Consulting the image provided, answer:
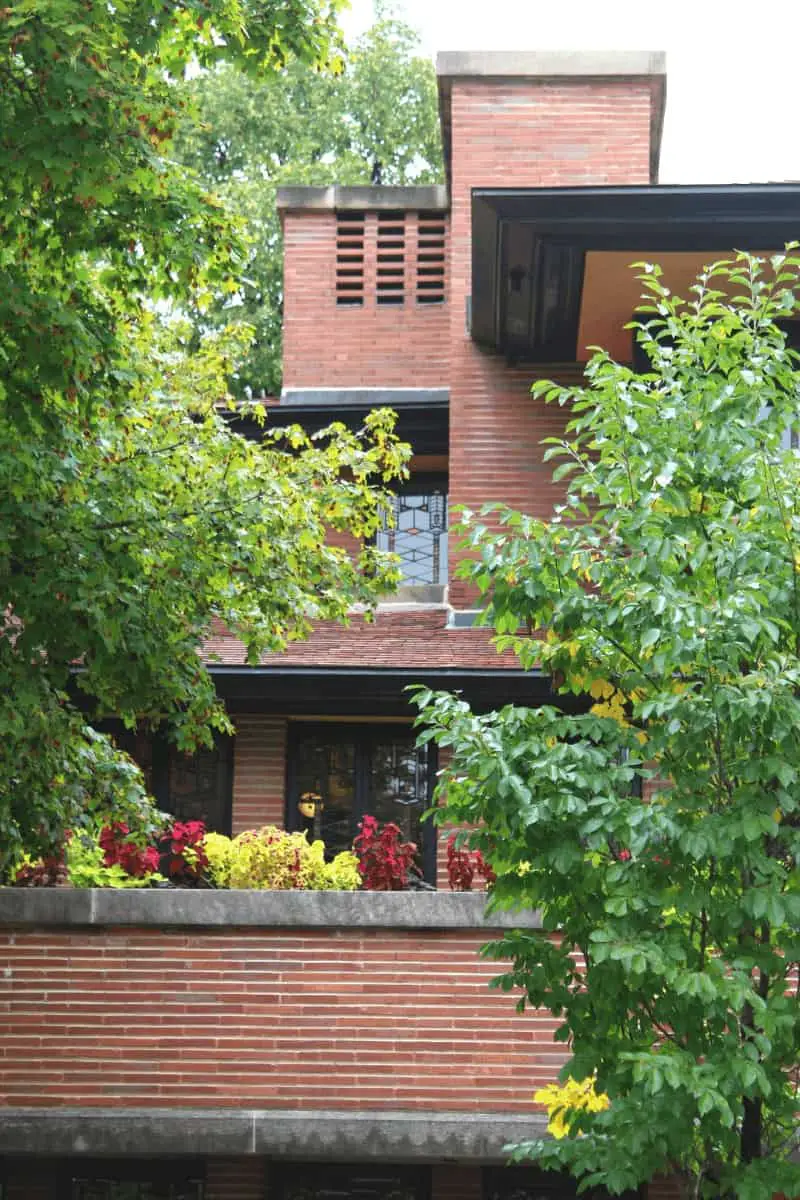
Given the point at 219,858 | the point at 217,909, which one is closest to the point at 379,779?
the point at 219,858

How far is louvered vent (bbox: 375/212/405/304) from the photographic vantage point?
806 inches

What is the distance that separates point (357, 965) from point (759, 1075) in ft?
17.9

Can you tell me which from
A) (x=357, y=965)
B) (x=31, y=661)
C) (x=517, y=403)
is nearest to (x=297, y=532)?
(x=31, y=661)

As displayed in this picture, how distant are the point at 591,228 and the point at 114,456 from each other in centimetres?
567

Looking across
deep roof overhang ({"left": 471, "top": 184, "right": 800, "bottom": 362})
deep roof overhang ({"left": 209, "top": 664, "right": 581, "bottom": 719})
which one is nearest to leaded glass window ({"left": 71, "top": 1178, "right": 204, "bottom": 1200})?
deep roof overhang ({"left": 209, "top": 664, "right": 581, "bottom": 719})

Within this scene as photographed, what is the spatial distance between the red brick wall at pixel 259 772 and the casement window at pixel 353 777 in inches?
10.3

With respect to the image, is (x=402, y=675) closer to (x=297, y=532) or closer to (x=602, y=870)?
(x=297, y=532)

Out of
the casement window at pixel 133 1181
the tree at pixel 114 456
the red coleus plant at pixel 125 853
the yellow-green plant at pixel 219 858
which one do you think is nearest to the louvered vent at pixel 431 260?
the tree at pixel 114 456

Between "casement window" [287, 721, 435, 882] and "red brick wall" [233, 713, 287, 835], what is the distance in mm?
262

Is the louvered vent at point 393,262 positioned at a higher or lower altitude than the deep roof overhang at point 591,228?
higher

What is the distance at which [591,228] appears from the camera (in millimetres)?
15117

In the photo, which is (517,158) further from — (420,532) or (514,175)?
(420,532)

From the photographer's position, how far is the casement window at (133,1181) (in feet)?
46.5

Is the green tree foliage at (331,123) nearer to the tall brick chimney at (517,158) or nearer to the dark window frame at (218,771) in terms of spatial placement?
the tall brick chimney at (517,158)
